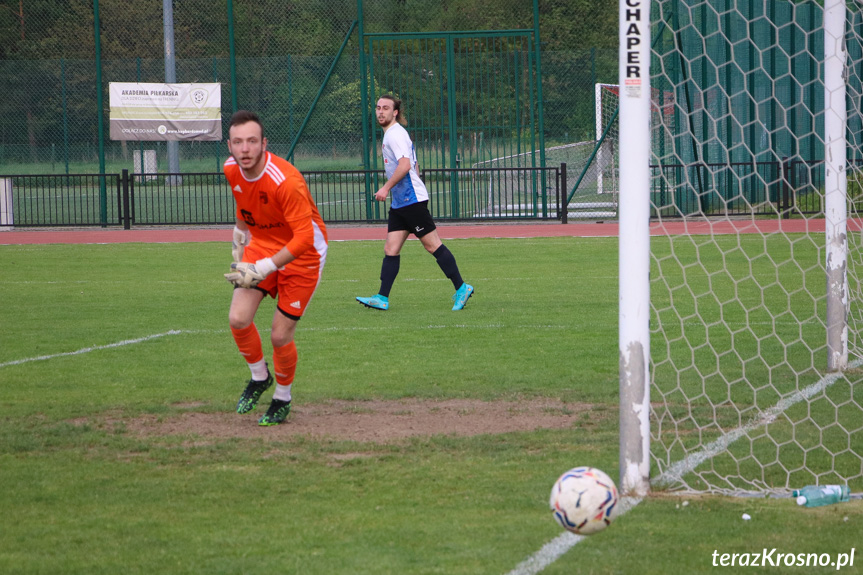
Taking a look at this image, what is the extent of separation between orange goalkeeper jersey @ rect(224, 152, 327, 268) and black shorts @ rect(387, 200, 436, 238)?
383 cm

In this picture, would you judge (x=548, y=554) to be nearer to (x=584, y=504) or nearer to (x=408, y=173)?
(x=584, y=504)

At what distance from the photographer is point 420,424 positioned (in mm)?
5801

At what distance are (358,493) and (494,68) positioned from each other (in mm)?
20246

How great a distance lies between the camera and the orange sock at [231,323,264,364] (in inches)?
239

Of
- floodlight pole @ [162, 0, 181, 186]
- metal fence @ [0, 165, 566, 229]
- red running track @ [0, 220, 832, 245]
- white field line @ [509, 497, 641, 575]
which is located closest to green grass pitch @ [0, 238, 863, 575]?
white field line @ [509, 497, 641, 575]

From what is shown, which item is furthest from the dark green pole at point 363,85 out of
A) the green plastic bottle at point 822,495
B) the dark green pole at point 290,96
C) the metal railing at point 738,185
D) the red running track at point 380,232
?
the green plastic bottle at point 822,495

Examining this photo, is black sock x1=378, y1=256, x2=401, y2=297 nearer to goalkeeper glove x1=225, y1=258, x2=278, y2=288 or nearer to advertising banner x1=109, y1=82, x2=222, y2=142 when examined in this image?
goalkeeper glove x1=225, y1=258, x2=278, y2=288

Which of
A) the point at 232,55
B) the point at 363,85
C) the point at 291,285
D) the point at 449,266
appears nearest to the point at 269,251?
the point at 291,285

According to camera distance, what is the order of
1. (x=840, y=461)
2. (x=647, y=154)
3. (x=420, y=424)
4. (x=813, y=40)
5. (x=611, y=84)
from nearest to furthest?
(x=647, y=154) → (x=840, y=461) → (x=420, y=424) → (x=813, y=40) → (x=611, y=84)

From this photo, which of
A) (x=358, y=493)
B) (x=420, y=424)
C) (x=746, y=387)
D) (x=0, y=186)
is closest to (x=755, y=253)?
(x=746, y=387)

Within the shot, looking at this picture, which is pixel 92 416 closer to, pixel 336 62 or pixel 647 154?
pixel 647 154

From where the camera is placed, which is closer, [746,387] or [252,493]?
[252,493]

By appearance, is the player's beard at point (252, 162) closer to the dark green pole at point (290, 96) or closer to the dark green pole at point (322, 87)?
the dark green pole at point (322, 87)

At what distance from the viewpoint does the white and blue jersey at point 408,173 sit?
33.1 ft
